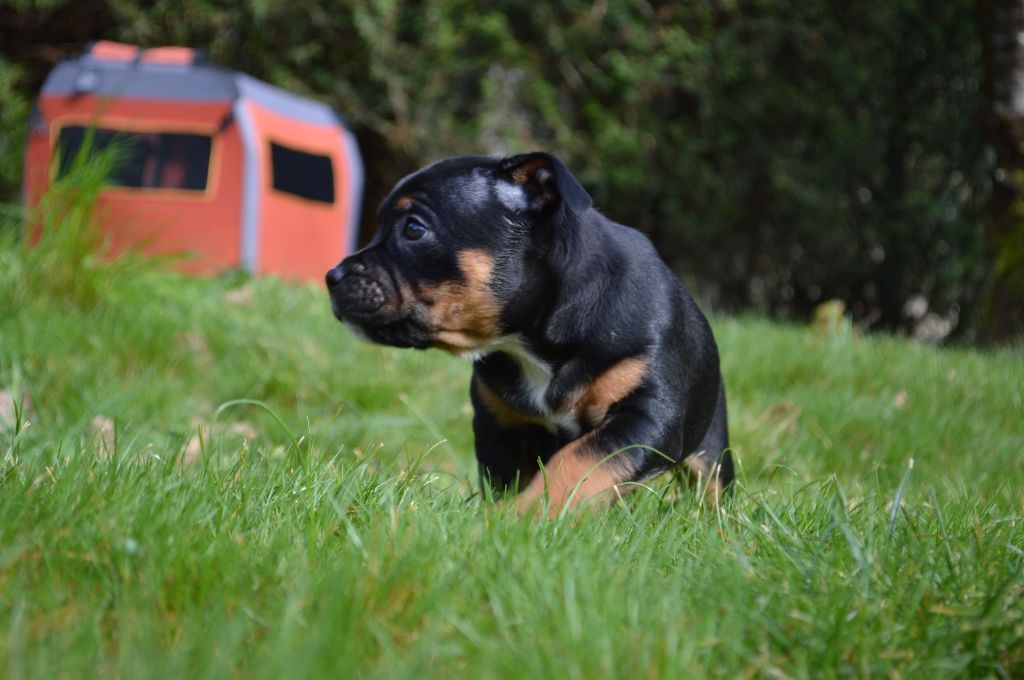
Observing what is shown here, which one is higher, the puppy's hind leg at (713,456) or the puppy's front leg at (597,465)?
the puppy's front leg at (597,465)

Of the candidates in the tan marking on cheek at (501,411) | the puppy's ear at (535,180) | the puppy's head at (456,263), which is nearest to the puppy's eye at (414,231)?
the puppy's head at (456,263)

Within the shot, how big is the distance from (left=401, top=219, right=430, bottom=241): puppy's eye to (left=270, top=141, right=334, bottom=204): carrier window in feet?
13.7

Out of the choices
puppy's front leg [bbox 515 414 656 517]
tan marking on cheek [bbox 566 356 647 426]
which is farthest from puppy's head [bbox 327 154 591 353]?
puppy's front leg [bbox 515 414 656 517]

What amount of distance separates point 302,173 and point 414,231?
4427 mm

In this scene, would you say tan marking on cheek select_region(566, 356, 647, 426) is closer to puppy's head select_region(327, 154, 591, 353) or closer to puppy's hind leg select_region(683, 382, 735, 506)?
puppy's head select_region(327, 154, 591, 353)

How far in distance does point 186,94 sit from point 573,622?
219 inches

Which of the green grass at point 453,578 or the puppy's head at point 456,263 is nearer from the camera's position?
the green grass at point 453,578

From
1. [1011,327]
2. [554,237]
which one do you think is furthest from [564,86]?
[554,237]

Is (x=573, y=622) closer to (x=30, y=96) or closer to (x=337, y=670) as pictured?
(x=337, y=670)

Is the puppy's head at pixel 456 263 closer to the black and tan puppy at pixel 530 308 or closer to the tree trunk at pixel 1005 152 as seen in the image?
the black and tan puppy at pixel 530 308

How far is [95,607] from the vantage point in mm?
1481

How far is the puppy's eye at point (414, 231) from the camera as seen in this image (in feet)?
9.02

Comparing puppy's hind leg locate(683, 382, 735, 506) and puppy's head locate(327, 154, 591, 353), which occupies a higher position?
puppy's head locate(327, 154, 591, 353)

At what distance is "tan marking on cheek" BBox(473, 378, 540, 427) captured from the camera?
2.76 m
